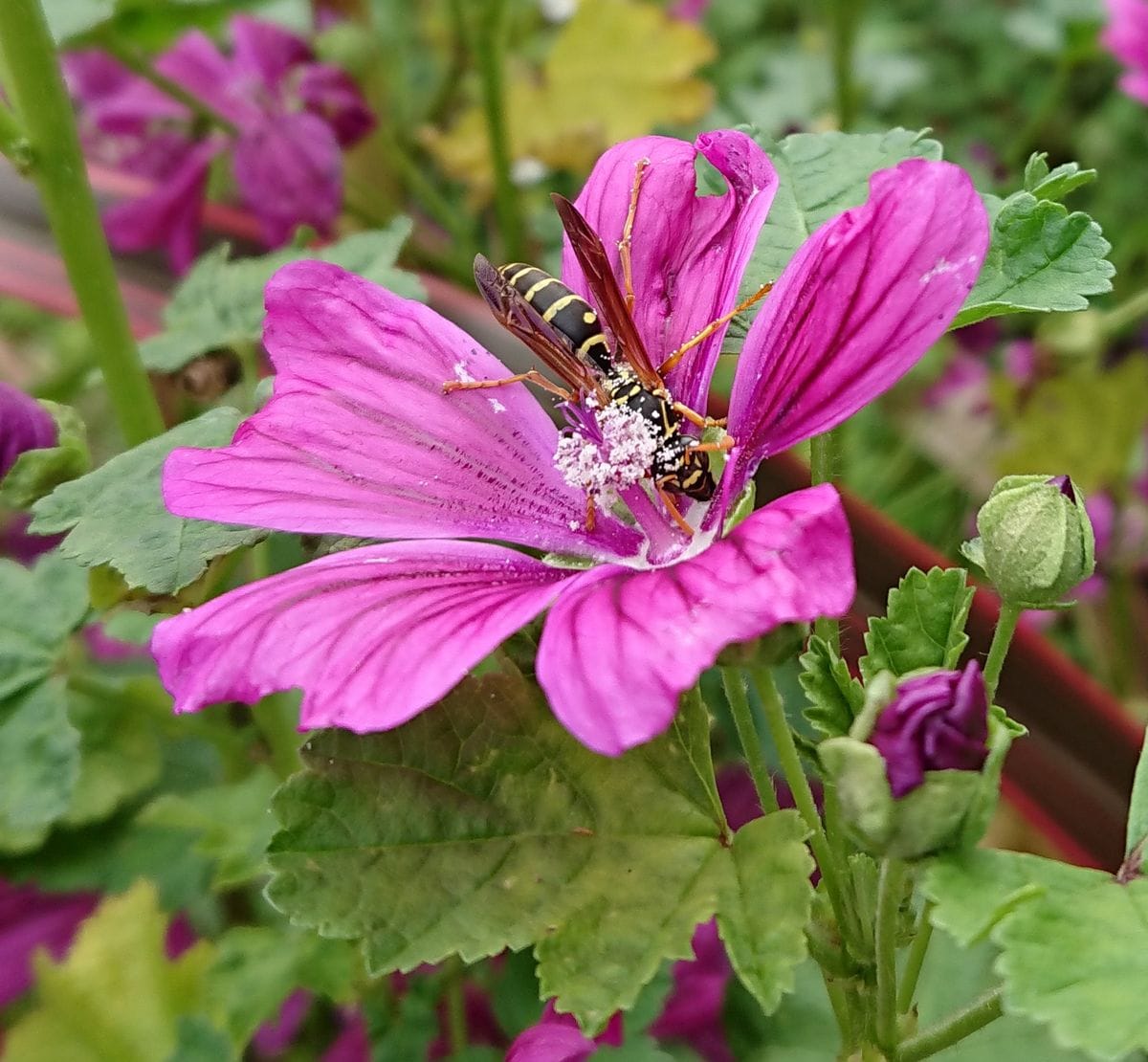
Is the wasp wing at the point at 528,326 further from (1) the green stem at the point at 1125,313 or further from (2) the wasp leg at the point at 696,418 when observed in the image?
(1) the green stem at the point at 1125,313

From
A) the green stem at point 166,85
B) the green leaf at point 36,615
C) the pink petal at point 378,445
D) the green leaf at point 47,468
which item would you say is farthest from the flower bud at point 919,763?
the green stem at point 166,85

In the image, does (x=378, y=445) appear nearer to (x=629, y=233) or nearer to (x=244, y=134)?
(x=629, y=233)

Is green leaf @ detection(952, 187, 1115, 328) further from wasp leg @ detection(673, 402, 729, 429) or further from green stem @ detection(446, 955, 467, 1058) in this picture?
green stem @ detection(446, 955, 467, 1058)

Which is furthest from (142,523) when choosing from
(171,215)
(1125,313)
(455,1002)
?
(1125,313)

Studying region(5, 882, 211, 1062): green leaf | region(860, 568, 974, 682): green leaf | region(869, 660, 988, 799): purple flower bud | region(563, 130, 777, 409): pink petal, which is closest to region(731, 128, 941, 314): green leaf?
region(563, 130, 777, 409): pink petal

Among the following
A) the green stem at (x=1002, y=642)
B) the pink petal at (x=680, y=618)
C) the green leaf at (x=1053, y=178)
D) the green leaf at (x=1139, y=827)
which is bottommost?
the green leaf at (x=1139, y=827)

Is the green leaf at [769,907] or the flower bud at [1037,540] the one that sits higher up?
the flower bud at [1037,540]

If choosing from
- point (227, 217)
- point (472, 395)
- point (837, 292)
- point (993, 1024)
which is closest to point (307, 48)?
point (227, 217)
